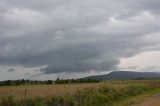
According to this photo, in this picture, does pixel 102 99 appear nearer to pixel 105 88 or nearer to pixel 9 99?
pixel 105 88

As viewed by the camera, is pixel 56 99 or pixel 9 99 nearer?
pixel 9 99

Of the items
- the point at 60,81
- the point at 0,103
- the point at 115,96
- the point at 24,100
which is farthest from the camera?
the point at 60,81

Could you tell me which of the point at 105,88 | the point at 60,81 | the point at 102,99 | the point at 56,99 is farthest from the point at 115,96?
the point at 60,81

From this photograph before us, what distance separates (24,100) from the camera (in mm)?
25438

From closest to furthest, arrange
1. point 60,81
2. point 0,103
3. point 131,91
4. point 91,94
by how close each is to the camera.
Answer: point 0,103 < point 91,94 < point 131,91 < point 60,81

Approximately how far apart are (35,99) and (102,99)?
8.88 metres

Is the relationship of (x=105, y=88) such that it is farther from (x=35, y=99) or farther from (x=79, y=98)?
(x=35, y=99)

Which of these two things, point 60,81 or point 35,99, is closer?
point 35,99

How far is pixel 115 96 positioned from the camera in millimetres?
38188

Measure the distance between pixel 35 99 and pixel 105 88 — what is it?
1425 cm

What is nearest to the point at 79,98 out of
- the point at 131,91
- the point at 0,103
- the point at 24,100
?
the point at 24,100

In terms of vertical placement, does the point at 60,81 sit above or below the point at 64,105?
above

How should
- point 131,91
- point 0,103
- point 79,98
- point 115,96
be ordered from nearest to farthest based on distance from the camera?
1. point 0,103
2. point 79,98
3. point 115,96
4. point 131,91

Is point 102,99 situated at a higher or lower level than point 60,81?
lower
